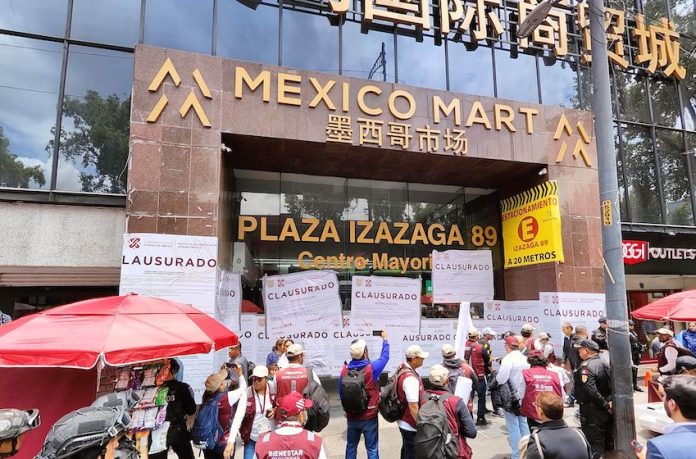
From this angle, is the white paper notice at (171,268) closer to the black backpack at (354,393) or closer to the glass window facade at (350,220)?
the glass window facade at (350,220)

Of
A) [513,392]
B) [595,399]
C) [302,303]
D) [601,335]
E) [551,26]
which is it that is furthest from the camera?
[551,26]

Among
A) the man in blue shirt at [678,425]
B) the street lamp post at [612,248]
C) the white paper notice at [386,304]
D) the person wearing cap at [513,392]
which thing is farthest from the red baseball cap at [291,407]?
the white paper notice at [386,304]

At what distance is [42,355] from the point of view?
3.44m

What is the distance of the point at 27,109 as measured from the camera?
8492mm

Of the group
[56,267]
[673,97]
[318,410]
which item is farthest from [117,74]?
[673,97]

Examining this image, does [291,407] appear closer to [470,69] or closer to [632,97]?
[470,69]

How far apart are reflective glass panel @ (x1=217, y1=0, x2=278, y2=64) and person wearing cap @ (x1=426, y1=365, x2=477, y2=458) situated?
794cm

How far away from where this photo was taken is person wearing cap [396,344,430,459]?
4742 mm

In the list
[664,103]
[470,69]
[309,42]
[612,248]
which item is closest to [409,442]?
[612,248]

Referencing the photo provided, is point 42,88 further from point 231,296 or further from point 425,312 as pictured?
point 425,312

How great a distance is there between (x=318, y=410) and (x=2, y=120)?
8186 millimetres

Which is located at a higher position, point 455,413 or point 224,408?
point 455,413

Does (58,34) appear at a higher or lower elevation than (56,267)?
higher

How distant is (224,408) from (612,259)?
16.2ft
